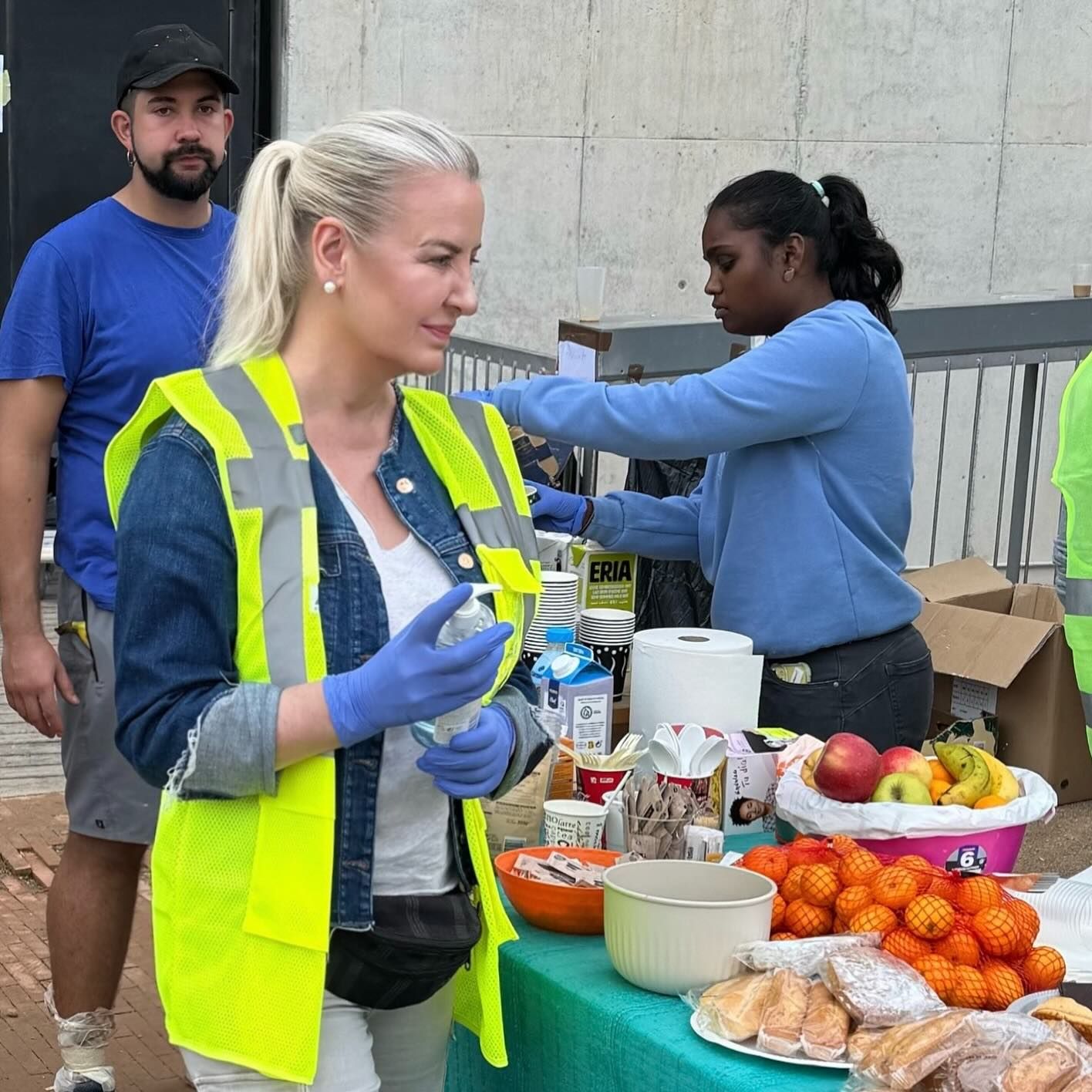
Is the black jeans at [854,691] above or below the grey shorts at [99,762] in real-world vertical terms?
above

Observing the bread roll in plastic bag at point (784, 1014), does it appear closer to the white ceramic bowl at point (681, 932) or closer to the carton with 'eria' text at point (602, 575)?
the white ceramic bowl at point (681, 932)

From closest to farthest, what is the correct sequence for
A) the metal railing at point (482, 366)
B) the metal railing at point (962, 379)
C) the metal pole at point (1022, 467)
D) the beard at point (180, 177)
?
the beard at point (180, 177)
the metal railing at point (962, 379)
the metal railing at point (482, 366)
the metal pole at point (1022, 467)

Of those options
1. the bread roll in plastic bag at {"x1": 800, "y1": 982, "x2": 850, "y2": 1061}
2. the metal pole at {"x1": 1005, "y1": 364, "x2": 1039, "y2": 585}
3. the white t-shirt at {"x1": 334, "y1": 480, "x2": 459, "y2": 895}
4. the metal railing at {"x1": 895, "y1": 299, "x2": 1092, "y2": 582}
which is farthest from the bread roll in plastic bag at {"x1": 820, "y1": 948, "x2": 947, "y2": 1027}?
the metal pole at {"x1": 1005, "y1": 364, "x2": 1039, "y2": 585}

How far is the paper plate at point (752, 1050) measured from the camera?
2070 millimetres

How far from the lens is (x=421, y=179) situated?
1.95 m

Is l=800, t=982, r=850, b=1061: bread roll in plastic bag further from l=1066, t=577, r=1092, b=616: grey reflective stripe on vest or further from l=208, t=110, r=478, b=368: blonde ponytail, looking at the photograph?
l=1066, t=577, r=1092, b=616: grey reflective stripe on vest

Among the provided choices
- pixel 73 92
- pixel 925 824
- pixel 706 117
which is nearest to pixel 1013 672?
pixel 925 824

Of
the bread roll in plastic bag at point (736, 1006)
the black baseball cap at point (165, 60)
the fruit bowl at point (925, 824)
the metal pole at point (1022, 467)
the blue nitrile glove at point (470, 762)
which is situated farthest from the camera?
the metal pole at point (1022, 467)

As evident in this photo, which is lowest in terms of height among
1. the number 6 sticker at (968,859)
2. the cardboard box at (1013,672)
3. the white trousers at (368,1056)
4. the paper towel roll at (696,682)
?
the cardboard box at (1013,672)

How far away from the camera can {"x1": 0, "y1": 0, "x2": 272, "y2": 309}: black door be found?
7.43 m

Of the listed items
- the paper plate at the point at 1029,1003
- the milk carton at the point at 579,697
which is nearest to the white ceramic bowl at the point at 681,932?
the paper plate at the point at 1029,1003

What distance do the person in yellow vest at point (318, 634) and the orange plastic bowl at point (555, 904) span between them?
37 centimetres

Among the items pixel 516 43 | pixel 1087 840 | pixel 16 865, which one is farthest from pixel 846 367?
pixel 516 43

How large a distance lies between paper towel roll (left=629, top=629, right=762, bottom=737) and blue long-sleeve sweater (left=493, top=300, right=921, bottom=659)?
0.35 m
